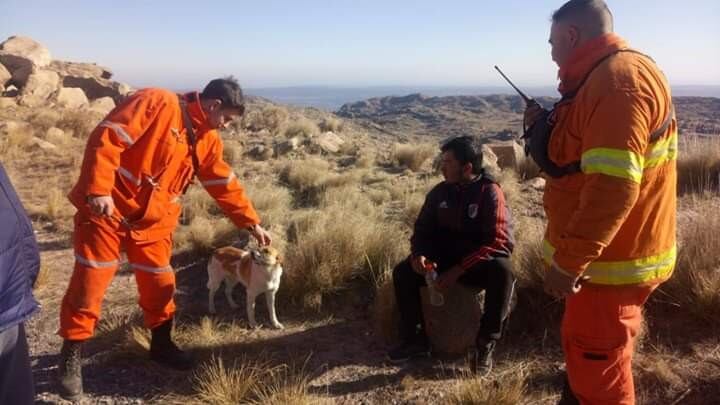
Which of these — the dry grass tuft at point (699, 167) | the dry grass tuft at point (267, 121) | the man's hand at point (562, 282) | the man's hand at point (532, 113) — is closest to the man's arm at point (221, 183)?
the man's hand at point (532, 113)

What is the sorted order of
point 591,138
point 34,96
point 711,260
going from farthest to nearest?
point 34,96
point 711,260
point 591,138

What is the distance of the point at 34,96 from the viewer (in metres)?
16.3

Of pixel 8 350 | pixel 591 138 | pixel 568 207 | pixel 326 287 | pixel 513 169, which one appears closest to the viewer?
pixel 8 350

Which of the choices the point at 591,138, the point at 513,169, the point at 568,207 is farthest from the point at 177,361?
the point at 513,169

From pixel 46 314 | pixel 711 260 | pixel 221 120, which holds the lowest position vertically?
pixel 46 314

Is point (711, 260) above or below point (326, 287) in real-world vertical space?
above

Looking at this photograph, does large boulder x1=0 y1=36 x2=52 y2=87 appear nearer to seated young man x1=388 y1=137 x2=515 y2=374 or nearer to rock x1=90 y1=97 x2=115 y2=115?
rock x1=90 y1=97 x2=115 y2=115

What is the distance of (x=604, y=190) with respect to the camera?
1.99 meters

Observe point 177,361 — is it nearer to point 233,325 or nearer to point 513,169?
point 233,325

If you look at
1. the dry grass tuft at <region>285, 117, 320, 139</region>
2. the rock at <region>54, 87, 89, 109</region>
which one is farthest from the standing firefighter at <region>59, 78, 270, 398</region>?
the rock at <region>54, 87, 89, 109</region>

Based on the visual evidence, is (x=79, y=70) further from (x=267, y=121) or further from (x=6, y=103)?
(x=267, y=121)

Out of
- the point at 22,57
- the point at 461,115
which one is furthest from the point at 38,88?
the point at 461,115

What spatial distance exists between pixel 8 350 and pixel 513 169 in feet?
25.9

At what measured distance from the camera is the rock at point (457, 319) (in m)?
3.83
